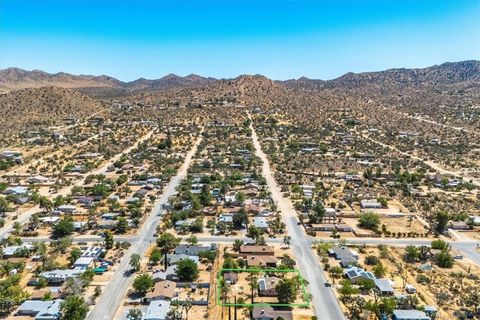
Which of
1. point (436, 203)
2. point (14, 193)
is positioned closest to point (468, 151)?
point (436, 203)

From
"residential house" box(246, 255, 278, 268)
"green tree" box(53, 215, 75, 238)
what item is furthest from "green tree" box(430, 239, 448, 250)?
"green tree" box(53, 215, 75, 238)

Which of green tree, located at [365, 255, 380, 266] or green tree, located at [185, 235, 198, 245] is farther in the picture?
green tree, located at [185, 235, 198, 245]

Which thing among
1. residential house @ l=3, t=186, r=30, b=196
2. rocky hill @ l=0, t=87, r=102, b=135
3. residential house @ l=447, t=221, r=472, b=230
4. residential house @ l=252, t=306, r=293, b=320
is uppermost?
rocky hill @ l=0, t=87, r=102, b=135

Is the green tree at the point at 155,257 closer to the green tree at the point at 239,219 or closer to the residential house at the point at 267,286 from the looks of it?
the residential house at the point at 267,286

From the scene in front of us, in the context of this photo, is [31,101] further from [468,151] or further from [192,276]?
[468,151]

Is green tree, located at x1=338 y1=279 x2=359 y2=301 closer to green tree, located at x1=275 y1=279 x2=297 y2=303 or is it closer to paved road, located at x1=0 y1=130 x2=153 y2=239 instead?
green tree, located at x1=275 y1=279 x2=297 y2=303

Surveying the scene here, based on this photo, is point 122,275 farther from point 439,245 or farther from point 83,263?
point 439,245
